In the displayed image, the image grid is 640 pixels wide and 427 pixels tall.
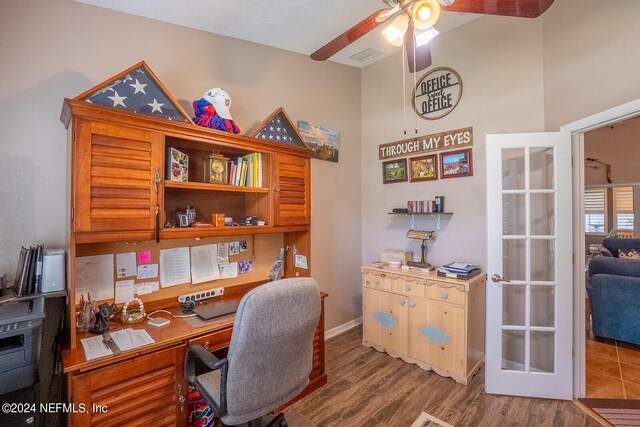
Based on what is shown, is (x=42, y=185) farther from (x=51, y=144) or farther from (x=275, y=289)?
(x=275, y=289)

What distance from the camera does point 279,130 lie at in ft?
8.01

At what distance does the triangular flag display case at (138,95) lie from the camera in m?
1.62

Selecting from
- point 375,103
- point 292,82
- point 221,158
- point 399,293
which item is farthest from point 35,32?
point 399,293

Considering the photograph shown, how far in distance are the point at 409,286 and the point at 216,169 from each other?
1.97 meters

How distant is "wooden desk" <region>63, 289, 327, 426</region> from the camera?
1339 millimetres

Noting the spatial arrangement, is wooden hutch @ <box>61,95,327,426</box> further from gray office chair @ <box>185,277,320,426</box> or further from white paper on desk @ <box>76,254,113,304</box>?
gray office chair @ <box>185,277,320,426</box>

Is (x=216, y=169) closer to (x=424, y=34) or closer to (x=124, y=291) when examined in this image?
(x=124, y=291)

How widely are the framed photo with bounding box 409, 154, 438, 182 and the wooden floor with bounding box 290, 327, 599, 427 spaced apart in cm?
188

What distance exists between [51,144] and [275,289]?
5.59 feet

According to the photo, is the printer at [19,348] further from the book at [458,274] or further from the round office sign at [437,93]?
the round office sign at [437,93]

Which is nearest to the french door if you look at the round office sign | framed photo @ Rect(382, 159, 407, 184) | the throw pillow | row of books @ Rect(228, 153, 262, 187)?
the round office sign

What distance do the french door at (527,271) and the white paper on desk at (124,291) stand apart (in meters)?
2.65

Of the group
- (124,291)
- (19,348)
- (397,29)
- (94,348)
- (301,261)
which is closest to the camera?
(19,348)

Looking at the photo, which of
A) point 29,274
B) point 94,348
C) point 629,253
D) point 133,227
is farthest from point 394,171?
point 629,253
